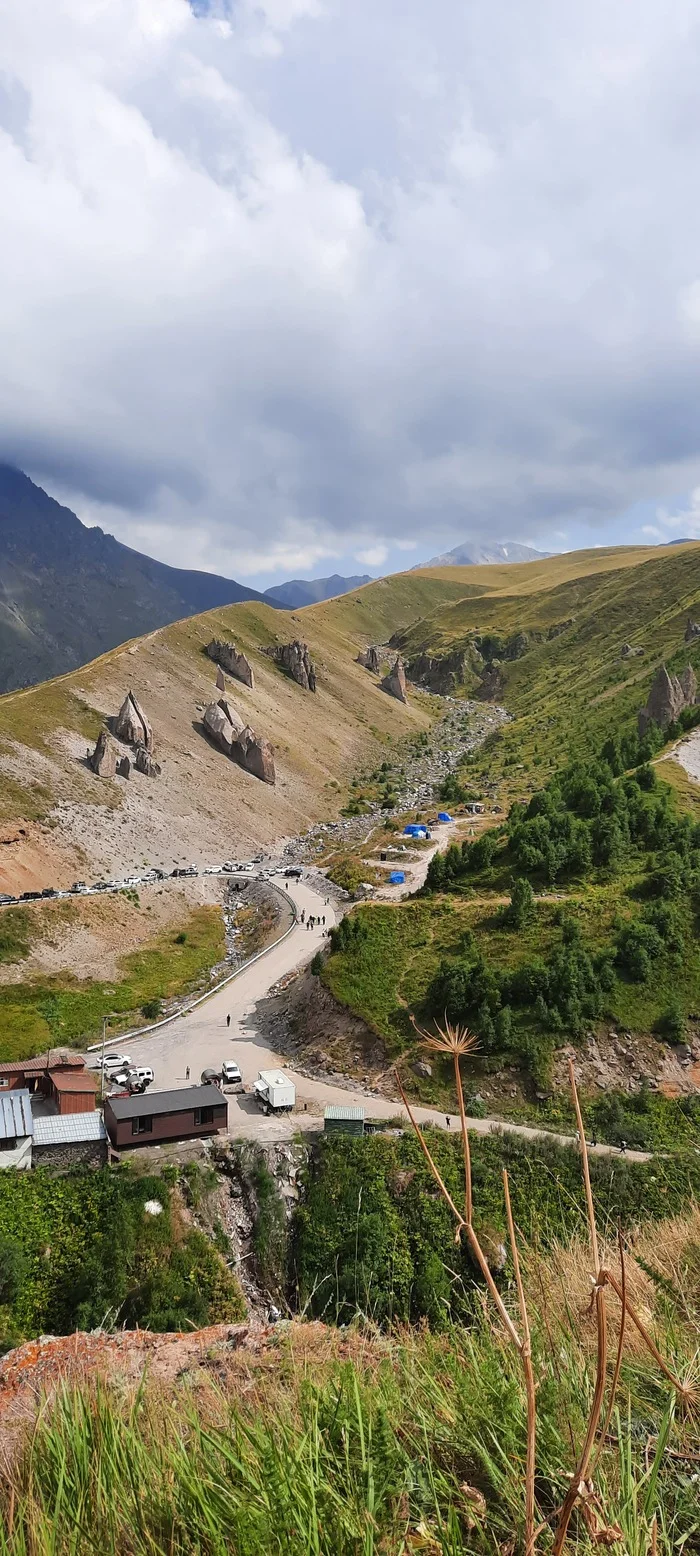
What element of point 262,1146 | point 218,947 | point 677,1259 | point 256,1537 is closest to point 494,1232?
point 262,1146

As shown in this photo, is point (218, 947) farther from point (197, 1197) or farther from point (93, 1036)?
point (197, 1197)

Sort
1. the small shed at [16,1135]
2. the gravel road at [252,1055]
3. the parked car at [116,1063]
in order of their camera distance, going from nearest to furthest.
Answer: the small shed at [16,1135] → the gravel road at [252,1055] → the parked car at [116,1063]

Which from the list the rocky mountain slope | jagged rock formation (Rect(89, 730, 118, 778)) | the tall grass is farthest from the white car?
jagged rock formation (Rect(89, 730, 118, 778))

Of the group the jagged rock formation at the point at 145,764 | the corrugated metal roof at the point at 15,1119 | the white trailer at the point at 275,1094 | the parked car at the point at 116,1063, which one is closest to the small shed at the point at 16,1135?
the corrugated metal roof at the point at 15,1119

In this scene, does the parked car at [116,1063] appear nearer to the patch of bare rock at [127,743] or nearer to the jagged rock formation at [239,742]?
the patch of bare rock at [127,743]

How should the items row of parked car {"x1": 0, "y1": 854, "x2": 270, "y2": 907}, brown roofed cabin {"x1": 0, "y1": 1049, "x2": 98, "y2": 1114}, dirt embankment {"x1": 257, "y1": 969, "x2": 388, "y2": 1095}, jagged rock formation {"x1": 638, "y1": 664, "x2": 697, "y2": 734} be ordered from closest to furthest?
brown roofed cabin {"x1": 0, "y1": 1049, "x2": 98, "y2": 1114} → dirt embankment {"x1": 257, "y1": 969, "x2": 388, "y2": 1095} → row of parked car {"x1": 0, "y1": 854, "x2": 270, "y2": 907} → jagged rock formation {"x1": 638, "y1": 664, "x2": 697, "y2": 734}

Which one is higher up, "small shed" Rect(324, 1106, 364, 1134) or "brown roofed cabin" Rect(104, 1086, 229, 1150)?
"brown roofed cabin" Rect(104, 1086, 229, 1150)

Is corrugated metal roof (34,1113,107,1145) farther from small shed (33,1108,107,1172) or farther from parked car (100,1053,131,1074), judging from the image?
parked car (100,1053,131,1074)

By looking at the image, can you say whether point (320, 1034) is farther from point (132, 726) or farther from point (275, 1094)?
point (132, 726)
